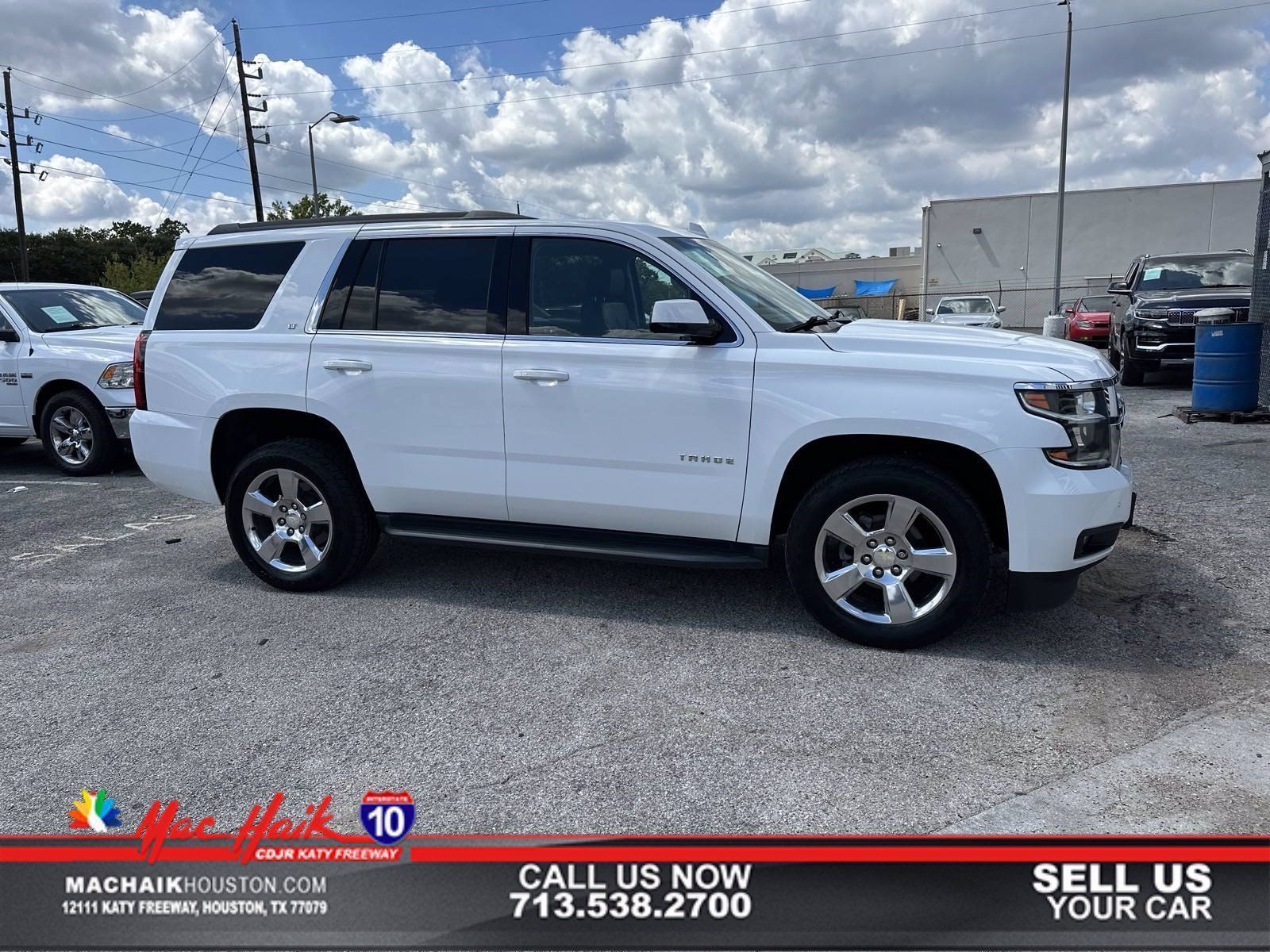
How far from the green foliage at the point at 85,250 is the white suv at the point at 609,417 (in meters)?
54.4

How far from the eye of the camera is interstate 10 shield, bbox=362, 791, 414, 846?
2865mm

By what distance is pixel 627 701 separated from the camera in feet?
12.3

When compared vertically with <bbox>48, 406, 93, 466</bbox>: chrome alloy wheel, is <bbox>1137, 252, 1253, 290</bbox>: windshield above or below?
above

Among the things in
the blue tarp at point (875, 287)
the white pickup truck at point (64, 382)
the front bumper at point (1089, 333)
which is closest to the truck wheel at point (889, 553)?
the white pickup truck at point (64, 382)

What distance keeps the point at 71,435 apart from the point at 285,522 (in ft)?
16.8

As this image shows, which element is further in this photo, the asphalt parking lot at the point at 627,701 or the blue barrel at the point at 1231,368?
the blue barrel at the point at 1231,368

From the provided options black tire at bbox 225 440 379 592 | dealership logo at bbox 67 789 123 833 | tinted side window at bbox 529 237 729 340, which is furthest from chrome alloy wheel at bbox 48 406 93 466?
dealership logo at bbox 67 789 123 833

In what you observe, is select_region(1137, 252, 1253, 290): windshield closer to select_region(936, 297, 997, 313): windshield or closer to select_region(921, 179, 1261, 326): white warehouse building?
select_region(936, 297, 997, 313): windshield

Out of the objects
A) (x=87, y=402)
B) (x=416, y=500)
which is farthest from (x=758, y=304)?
(x=87, y=402)

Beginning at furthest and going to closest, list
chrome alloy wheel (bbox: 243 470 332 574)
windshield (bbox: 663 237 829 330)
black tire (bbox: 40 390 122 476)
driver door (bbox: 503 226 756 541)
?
black tire (bbox: 40 390 122 476), chrome alloy wheel (bbox: 243 470 332 574), windshield (bbox: 663 237 829 330), driver door (bbox: 503 226 756 541)

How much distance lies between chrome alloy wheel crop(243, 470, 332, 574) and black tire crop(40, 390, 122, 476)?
4588mm

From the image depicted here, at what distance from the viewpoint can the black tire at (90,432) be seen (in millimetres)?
8805

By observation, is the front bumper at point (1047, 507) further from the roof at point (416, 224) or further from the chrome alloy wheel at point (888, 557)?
the roof at point (416, 224)

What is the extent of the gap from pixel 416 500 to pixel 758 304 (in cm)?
192
